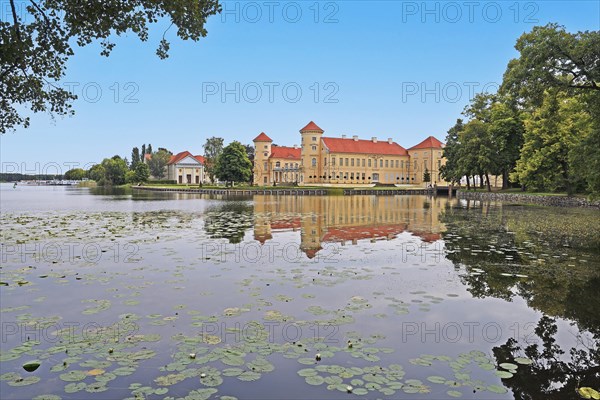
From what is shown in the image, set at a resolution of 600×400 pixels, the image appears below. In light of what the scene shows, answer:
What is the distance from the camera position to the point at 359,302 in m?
7.25

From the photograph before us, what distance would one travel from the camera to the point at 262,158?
104 m

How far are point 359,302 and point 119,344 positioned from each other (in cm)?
370

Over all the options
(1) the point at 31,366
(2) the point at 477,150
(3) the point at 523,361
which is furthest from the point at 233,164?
(3) the point at 523,361

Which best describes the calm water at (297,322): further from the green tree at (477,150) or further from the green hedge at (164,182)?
the green hedge at (164,182)

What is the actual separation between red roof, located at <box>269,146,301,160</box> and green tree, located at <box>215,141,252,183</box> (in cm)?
2257

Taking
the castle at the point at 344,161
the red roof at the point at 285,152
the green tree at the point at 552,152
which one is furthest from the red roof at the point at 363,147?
the green tree at the point at 552,152

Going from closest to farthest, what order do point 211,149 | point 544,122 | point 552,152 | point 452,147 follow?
point 544,122, point 552,152, point 452,147, point 211,149

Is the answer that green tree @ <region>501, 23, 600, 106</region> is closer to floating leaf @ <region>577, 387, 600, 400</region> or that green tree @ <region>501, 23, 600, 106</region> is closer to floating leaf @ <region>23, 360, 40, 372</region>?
floating leaf @ <region>577, 387, 600, 400</region>

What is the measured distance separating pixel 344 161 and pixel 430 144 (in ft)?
68.7

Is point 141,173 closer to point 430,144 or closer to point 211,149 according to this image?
point 211,149

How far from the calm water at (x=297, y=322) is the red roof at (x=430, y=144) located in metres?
92.5

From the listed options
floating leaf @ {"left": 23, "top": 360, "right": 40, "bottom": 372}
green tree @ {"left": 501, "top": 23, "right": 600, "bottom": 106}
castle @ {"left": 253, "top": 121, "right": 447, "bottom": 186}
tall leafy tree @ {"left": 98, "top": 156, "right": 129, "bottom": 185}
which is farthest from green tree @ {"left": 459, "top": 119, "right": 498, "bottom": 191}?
tall leafy tree @ {"left": 98, "top": 156, "right": 129, "bottom": 185}

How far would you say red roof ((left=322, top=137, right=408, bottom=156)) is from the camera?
322 ft

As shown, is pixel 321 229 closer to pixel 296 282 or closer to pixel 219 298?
pixel 296 282
